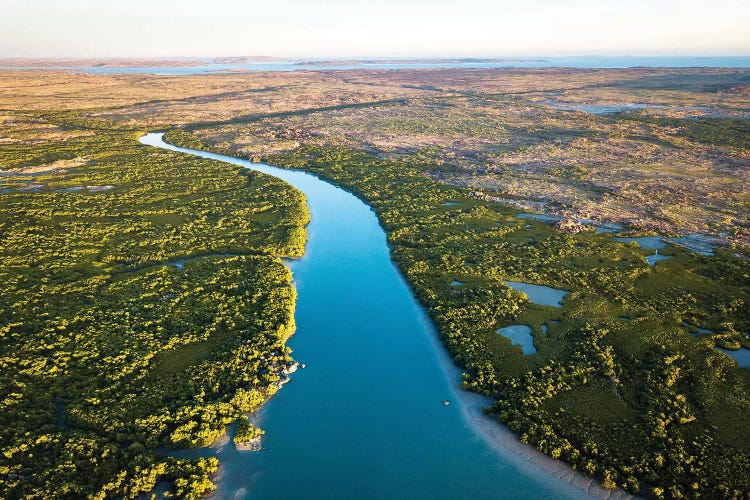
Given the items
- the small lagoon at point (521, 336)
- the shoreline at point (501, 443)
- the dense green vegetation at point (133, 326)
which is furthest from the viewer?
the small lagoon at point (521, 336)

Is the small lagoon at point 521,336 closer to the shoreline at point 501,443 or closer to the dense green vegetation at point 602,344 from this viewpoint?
the dense green vegetation at point 602,344

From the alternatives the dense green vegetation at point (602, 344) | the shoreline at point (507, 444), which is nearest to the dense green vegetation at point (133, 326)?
the shoreline at point (507, 444)

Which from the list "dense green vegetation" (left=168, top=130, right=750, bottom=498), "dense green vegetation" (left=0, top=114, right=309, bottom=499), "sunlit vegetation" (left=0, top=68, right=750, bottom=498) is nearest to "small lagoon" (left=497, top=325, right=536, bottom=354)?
"dense green vegetation" (left=168, top=130, right=750, bottom=498)

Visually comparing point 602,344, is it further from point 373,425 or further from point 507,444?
point 373,425

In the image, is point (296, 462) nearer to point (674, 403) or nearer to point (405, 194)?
point (674, 403)

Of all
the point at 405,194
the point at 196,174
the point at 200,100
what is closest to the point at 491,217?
the point at 405,194

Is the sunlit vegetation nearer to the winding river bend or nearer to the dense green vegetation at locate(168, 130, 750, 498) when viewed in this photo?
the dense green vegetation at locate(168, 130, 750, 498)

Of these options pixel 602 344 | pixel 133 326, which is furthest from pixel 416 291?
pixel 133 326
